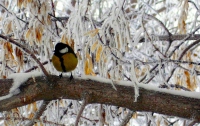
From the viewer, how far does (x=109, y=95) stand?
163 centimetres

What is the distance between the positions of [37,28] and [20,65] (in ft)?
0.81

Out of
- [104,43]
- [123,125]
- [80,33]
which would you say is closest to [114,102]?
[123,125]

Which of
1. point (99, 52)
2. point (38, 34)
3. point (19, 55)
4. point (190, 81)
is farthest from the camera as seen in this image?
point (190, 81)

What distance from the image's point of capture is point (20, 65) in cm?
188

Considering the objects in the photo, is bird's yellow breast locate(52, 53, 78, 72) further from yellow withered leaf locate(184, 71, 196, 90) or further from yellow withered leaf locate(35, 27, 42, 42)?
yellow withered leaf locate(184, 71, 196, 90)

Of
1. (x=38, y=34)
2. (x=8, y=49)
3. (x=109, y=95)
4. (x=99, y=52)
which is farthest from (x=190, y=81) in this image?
(x=8, y=49)

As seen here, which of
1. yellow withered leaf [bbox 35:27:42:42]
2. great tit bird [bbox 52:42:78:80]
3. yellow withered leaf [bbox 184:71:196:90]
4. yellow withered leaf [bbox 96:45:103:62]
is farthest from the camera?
yellow withered leaf [bbox 184:71:196:90]

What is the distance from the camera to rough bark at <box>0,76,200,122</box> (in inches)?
63.4

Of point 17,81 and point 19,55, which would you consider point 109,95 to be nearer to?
point 17,81

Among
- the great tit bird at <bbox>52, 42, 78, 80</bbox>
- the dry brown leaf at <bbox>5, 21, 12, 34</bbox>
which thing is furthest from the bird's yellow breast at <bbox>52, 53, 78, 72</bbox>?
the dry brown leaf at <bbox>5, 21, 12, 34</bbox>

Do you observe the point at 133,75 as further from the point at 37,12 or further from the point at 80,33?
the point at 37,12

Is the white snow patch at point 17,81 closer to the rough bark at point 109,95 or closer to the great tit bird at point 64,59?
the rough bark at point 109,95

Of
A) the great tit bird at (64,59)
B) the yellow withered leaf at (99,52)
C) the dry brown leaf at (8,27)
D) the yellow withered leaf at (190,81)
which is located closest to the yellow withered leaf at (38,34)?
the great tit bird at (64,59)

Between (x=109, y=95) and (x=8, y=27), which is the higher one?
(x=8, y=27)
